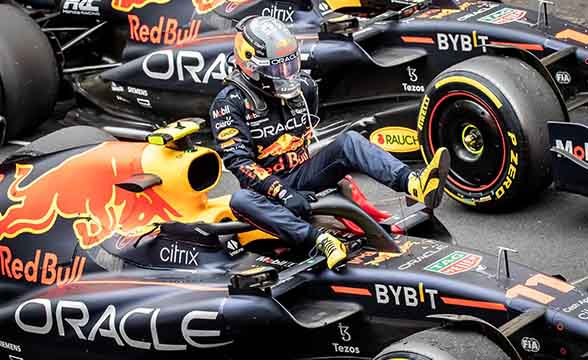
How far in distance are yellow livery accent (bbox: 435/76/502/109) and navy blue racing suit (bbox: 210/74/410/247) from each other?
6.18ft

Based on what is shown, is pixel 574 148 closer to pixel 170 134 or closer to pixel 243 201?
pixel 243 201

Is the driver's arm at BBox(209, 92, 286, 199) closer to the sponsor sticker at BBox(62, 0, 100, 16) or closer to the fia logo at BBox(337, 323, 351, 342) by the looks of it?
the fia logo at BBox(337, 323, 351, 342)

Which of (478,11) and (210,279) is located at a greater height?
(478,11)

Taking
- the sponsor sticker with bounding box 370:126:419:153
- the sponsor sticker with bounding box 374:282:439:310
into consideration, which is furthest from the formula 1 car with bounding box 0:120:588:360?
the sponsor sticker with bounding box 370:126:419:153

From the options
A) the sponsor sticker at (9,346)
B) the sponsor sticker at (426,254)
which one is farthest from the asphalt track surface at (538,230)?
the sponsor sticker at (9,346)

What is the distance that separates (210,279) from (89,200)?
1.12 meters

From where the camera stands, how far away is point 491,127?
34.7 feet

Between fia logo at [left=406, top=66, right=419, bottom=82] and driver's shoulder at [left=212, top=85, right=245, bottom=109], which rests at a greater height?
driver's shoulder at [left=212, top=85, right=245, bottom=109]

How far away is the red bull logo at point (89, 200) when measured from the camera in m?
9.03

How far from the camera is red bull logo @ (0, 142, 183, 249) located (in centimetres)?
903

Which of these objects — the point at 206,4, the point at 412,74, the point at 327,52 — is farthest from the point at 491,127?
the point at 206,4

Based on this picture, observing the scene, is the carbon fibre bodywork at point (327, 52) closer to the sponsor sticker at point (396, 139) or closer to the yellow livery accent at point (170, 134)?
the sponsor sticker at point (396, 139)

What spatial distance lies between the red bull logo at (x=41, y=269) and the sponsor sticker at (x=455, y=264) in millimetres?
2356

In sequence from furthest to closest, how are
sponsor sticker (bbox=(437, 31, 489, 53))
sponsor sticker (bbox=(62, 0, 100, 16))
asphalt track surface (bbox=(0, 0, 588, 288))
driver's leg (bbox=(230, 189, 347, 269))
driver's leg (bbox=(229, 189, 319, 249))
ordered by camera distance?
Result: sponsor sticker (bbox=(62, 0, 100, 16)), sponsor sticker (bbox=(437, 31, 489, 53)), asphalt track surface (bbox=(0, 0, 588, 288)), driver's leg (bbox=(229, 189, 319, 249)), driver's leg (bbox=(230, 189, 347, 269))
